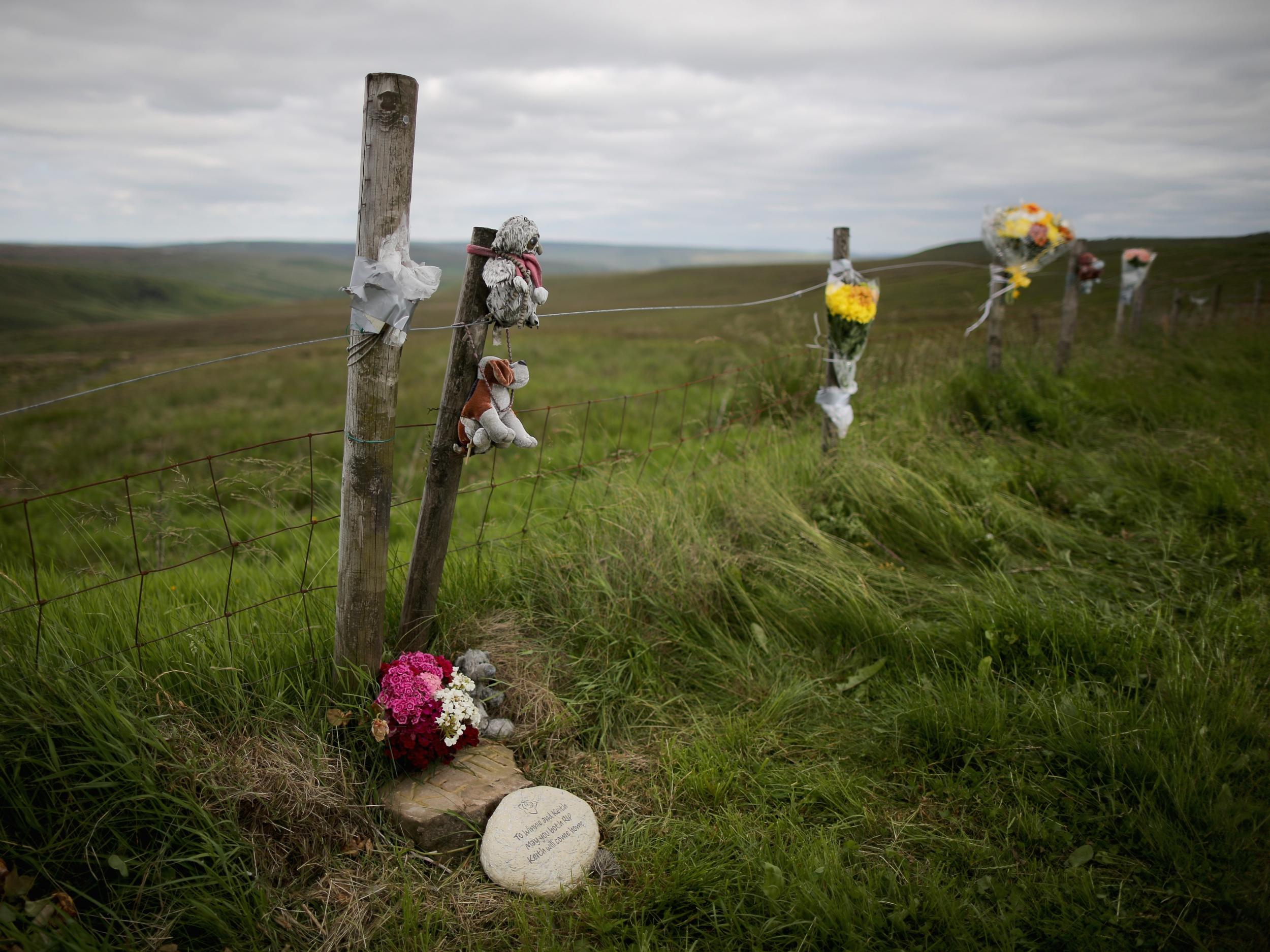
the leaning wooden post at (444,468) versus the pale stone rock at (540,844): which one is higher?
the leaning wooden post at (444,468)

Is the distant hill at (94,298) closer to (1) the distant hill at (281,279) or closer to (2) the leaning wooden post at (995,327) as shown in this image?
(1) the distant hill at (281,279)

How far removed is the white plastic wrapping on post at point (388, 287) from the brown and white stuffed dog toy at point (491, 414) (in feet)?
1.06

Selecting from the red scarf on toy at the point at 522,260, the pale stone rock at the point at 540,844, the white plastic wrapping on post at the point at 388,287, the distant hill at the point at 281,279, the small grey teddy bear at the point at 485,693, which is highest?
the distant hill at the point at 281,279

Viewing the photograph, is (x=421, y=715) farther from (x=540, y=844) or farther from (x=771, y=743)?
(x=771, y=743)

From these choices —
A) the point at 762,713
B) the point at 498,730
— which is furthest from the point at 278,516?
the point at 762,713

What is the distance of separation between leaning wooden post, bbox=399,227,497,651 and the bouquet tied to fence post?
8.67 ft

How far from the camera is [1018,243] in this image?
19.2 ft

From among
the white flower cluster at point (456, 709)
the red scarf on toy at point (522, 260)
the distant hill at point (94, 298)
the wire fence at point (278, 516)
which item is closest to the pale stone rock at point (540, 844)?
the white flower cluster at point (456, 709)

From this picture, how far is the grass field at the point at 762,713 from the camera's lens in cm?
203

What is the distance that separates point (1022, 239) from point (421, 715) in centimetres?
587

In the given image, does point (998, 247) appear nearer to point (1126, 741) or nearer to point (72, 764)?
point (1126, 741)

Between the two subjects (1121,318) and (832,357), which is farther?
(1121,318)

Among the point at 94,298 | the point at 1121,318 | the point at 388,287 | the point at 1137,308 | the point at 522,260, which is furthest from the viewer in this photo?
the point at 94,298

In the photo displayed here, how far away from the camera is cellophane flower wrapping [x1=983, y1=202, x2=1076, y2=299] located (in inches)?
227
